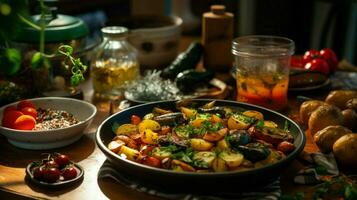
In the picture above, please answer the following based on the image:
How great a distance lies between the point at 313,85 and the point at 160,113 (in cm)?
67

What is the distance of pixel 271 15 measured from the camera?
3.52 m

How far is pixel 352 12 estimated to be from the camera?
3414 mm

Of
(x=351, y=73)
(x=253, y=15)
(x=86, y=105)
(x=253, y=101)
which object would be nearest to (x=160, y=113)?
(x=86, y=105)

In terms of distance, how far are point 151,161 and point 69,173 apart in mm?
214

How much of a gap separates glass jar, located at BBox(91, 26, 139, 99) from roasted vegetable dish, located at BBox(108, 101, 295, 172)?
0.38 metres

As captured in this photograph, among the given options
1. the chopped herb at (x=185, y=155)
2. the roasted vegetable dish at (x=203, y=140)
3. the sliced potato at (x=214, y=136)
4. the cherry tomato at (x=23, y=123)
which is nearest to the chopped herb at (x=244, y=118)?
the roasted vegetable dish at (x=203, y=140)

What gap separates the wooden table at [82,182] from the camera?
1.29 metres

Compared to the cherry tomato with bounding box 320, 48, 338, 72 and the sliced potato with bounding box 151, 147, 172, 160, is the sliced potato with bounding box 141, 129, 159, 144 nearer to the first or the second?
the sliced potato with bounding box 151, 147, 172, 160

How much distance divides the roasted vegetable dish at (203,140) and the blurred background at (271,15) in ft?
6.01

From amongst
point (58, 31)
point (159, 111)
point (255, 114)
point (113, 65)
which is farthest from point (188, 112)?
point (58, 31)

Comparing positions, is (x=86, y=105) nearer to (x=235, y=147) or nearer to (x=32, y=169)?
(x=32, y=169)

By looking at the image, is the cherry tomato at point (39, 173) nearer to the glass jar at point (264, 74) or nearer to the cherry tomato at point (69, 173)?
the cherry tomato at point (69, 173)

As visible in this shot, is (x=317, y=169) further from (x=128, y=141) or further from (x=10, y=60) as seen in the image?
(x=10, y=60)

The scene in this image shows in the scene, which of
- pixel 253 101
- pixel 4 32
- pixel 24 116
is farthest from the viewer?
pixel 253 101
